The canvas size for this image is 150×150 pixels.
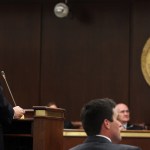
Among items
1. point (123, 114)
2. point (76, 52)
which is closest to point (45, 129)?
point (123, 114)

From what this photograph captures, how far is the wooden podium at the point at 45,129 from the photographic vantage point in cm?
505

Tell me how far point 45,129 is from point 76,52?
15.4 feet

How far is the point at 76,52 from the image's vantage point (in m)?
9.65

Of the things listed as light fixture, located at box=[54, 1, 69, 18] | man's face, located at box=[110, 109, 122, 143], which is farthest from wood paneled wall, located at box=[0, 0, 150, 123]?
man's face, located at box=[110, 109, 122, 143]

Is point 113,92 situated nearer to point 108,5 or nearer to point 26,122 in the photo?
point 108,5

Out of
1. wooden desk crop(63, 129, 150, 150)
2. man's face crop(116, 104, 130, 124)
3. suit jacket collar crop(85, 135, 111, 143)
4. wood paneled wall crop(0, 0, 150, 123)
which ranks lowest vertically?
wooden desk crop(63, 129, 150, 150)

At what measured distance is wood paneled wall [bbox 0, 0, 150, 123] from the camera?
941 centimetres

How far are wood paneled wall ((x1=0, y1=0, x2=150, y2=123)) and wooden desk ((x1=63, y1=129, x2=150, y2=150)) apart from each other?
99.8 inches

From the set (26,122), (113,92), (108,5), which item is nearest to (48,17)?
(108,5)

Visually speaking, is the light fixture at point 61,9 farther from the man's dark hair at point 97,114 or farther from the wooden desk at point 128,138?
the man's dark hair at point 97,114

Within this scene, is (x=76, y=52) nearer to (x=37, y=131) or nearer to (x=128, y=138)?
(x=128, y=138)

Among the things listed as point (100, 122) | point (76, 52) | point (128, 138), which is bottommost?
point (128, 138)

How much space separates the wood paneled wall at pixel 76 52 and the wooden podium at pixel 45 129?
166 inches

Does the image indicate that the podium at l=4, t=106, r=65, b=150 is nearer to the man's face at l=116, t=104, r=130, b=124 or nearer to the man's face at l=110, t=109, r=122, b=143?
the man's face at l=110, t=109, r=122, b=143
